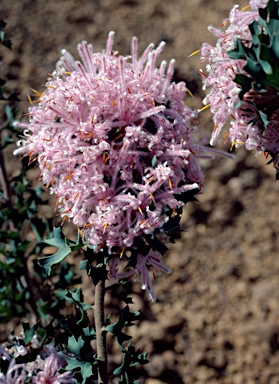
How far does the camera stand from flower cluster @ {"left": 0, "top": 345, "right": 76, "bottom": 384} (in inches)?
51.5

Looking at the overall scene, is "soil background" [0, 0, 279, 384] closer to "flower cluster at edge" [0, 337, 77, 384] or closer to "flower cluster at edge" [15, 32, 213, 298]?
"flower cluster at edge" [0, 337, 77, 384]

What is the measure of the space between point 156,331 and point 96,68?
1.70 metres

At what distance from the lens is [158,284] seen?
269 centimetres

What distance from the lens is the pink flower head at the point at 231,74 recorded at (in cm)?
94

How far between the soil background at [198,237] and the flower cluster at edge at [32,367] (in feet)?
3.73

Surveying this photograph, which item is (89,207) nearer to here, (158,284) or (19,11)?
(158,284)

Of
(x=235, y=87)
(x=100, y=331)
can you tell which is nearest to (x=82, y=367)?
(x=100, y=331)

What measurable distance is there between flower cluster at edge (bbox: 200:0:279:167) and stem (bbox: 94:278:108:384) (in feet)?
1.29

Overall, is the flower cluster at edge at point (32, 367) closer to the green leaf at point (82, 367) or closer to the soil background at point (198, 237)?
the green leaf at point (82, 367)

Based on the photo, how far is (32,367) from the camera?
53.2 inches

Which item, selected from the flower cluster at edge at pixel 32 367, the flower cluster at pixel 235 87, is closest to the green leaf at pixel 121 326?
the flower cluster at edge at pixel 32 367

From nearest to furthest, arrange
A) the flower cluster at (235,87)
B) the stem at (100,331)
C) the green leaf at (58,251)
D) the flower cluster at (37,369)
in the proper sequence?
the flower cluster at (235,87) < the green leaf at (58,251) < the stem at (100,331) < the flower cluster at (37,369)

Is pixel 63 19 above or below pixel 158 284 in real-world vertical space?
above

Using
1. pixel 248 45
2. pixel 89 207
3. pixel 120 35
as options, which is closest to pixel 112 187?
pixel 89 207
